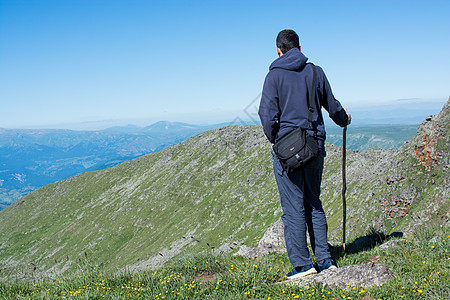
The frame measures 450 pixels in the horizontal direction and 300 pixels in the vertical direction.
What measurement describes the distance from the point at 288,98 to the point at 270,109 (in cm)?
45

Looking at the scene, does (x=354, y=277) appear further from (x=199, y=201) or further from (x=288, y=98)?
(x=199, y=201)

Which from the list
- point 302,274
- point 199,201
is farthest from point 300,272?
point 199,201

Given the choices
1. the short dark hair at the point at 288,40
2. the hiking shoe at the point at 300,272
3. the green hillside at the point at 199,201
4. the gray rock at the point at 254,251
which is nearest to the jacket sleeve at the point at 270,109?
the short dark hair at the point at 288,40

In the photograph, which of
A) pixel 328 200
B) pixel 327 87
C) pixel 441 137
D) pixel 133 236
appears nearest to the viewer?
pixel 327 87

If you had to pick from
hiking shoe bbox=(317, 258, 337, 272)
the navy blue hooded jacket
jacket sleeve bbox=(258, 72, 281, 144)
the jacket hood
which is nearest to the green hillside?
hiking shoe bbox=(317, 258, 337, 272)

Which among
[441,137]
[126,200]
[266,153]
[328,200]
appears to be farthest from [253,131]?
[441,137]

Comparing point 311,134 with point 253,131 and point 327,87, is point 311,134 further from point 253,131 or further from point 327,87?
point 253,131

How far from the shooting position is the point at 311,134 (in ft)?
20.0

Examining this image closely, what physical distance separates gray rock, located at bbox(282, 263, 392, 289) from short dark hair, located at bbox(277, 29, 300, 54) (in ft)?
15.5

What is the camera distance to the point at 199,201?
105 m

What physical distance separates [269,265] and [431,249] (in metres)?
3.39

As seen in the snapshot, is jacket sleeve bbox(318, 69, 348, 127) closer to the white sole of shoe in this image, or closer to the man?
the man

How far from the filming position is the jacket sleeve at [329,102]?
6.43 meters

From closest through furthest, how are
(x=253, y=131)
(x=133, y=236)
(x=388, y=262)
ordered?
1. (x=388, y=262)
2. (x=133, y=236)
3. (x=253, y=131)
